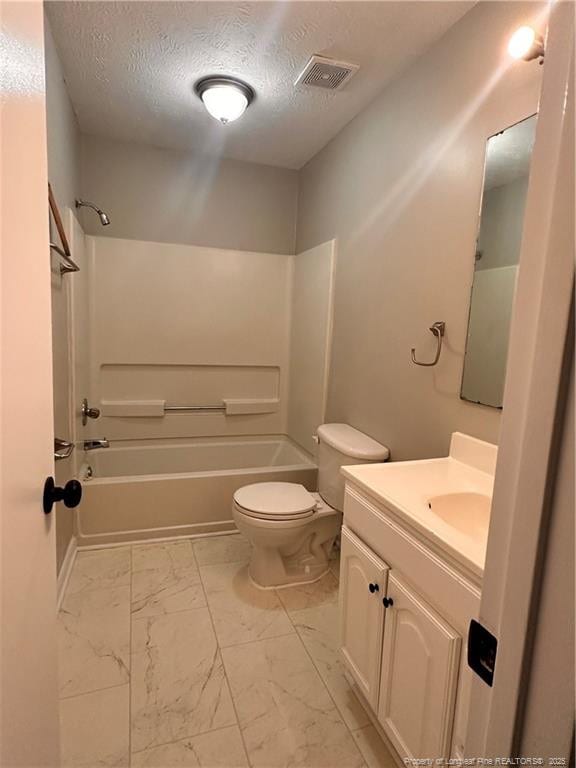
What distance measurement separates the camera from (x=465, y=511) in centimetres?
133

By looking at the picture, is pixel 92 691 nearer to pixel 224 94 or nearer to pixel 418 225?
pixel 418 225

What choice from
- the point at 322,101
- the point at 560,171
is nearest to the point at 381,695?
the point at 560,171

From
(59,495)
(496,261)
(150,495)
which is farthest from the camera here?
(150,495)

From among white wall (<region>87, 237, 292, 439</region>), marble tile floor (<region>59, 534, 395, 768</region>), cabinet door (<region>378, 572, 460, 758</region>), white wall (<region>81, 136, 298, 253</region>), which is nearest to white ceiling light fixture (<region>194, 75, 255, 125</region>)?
white wall (<region>81, 136, 298, 253</region>)

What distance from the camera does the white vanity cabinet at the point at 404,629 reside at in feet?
3.17

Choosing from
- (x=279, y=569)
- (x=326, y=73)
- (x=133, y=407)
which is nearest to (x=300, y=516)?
(x=279, y=569)

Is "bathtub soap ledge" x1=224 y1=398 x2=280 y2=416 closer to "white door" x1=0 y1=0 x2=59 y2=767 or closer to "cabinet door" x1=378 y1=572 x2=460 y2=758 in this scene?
"cabinet door" x1=378 y1=572 x2=460 y2=758

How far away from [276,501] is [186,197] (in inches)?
89.5

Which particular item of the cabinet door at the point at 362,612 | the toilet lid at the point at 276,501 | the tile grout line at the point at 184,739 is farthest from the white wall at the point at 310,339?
the tile grout line at the point at 184,739

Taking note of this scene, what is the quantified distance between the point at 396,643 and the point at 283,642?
750 millimetres

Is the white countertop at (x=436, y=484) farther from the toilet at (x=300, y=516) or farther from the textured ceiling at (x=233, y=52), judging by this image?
the textured ceiling at (x=233, y=52)

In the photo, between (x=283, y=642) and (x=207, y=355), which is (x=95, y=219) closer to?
(x=207, y=355)

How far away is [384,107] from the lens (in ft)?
6.76

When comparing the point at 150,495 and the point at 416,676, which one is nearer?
the point at 416,676
